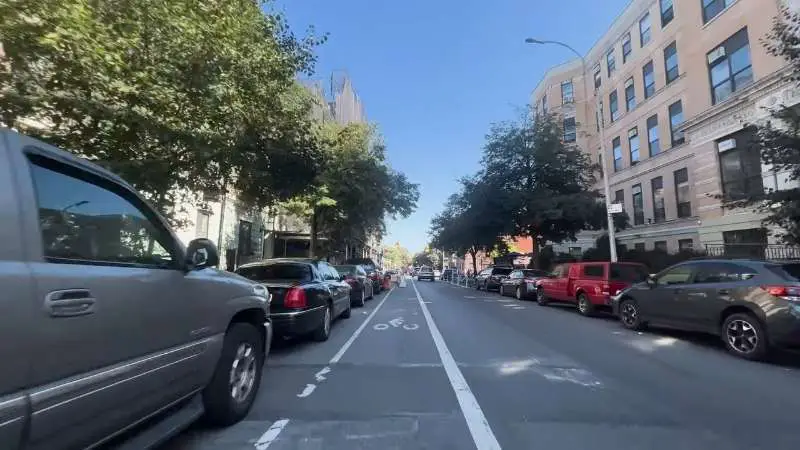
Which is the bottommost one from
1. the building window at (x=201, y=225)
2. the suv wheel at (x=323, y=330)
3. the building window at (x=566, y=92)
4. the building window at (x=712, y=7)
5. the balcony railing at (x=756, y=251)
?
the suv wheel at (x=323, y=330)

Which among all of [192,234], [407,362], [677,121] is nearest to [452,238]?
[677,121]

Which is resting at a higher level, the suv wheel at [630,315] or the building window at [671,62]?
the building window at [671,62]

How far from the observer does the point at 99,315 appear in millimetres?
2652

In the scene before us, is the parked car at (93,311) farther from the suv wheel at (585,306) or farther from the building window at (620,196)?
the building window at (620,196)

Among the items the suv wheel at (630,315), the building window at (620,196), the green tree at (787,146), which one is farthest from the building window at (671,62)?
the suv wheel at (630,315)

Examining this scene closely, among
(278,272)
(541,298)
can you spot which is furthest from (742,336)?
(541,298)

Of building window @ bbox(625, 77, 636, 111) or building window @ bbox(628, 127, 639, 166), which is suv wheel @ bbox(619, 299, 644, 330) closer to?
building window @ bbox(628, 127, 639, 166)

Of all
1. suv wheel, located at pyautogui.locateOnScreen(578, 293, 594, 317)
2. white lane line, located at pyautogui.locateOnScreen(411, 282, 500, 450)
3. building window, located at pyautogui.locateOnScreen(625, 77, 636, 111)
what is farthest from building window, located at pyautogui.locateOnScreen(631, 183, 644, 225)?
white lane line, located at pyautogui.locateOnScreen(411, 282, 500, 450)

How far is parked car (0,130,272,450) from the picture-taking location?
7.25ft

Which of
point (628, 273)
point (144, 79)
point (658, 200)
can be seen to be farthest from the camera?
point (658, 200)

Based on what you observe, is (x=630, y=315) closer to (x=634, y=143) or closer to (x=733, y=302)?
(x=733, y=302)

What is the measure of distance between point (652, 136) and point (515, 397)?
28.6 m

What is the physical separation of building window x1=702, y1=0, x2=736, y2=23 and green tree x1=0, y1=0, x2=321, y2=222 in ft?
64.5

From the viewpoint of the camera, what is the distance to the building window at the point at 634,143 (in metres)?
31.4
